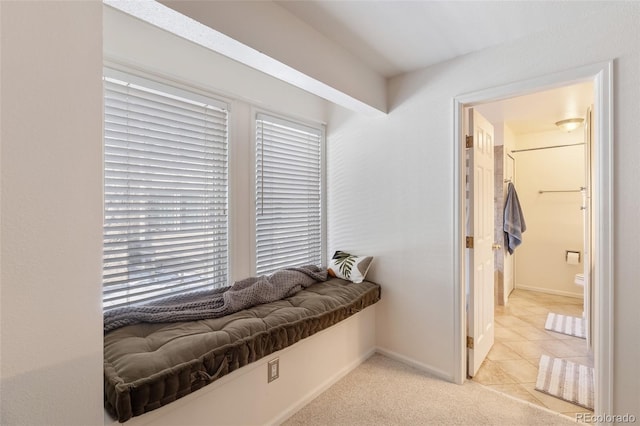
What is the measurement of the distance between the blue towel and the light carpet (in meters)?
2.63

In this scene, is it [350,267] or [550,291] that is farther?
[550,291]

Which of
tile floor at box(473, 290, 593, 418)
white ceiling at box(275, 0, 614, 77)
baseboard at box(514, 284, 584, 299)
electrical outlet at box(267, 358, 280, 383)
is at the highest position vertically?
white ceiling at box(275, 0, 614, 77)

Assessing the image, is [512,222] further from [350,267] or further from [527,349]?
[350,267]

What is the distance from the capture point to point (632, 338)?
159 cm

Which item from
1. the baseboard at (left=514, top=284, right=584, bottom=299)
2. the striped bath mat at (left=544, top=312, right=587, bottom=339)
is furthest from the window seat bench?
the baseboard at (left=514, top=284, right=584, bottom=299)

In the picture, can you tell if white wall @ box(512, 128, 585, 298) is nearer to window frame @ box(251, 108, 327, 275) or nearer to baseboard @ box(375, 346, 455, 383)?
baseboard @ box(375, 346, 455, 383)

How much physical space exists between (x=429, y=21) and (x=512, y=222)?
339 cm

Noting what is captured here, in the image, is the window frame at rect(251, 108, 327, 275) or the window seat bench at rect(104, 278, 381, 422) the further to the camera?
the window frame at rect(251, 108, 327, 275)

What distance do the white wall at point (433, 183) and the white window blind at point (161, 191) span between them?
1278mm

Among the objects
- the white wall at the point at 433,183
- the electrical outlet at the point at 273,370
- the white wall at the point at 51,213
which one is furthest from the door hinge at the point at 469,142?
the white wall at the point at 51,213

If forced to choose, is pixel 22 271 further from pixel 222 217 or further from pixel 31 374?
pixel 222 217

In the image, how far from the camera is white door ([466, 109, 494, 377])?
231 cm

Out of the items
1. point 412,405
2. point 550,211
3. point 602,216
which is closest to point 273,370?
point 412,405

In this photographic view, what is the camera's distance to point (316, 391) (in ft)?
6.80
